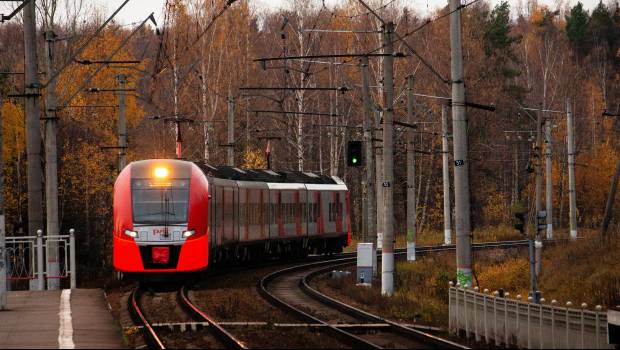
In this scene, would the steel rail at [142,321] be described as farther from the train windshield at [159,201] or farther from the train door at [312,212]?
the train door at [312,212]

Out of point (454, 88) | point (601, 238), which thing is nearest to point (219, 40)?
point (601, 238)

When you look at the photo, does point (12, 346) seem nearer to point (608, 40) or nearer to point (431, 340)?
point (431, 340)

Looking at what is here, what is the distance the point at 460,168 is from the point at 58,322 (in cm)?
819

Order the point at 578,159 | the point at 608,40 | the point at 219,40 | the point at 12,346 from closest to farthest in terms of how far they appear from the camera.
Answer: the point at 12,346, the point at 219,40, the point at 578,159, the point at 608,40

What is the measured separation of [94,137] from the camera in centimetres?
6006

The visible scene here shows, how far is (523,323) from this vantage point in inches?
728

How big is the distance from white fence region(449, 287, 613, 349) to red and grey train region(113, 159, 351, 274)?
957 centimetres

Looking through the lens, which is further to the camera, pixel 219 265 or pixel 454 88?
pixel 219 265

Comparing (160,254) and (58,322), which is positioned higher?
(160,254)

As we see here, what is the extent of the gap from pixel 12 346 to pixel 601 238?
85.9ft

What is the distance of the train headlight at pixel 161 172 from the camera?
1206 inches

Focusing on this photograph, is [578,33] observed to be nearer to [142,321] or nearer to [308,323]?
[308,323]

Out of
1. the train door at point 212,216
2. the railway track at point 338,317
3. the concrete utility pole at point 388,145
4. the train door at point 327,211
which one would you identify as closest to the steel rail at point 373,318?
the railway track at point 338,317

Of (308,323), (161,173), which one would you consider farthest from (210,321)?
(161,173)
